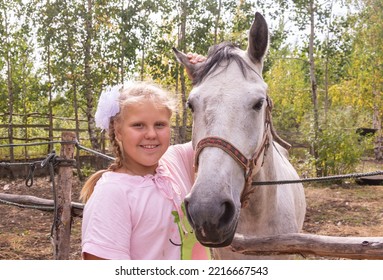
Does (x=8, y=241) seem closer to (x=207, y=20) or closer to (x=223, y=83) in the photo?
(x=223, y=83)

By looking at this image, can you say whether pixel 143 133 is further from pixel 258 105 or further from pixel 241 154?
pixel 258 105

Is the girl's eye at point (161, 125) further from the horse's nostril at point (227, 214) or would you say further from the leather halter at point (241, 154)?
the horse's nostril at point (227, 214)

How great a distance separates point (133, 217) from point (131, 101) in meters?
0.45

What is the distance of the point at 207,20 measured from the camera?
1230 centimetres

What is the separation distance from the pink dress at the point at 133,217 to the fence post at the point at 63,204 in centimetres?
168

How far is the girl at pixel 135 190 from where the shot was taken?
1.46m

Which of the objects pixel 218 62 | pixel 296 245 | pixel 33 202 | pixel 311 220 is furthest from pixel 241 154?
pixel 311 220

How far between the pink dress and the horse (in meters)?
0.12

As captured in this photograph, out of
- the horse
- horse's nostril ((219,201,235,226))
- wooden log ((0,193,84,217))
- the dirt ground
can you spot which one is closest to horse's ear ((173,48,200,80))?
the horse

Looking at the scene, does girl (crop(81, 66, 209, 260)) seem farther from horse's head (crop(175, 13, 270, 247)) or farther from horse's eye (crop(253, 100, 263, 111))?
horse's eye (crop(253, 100, 263, 111))

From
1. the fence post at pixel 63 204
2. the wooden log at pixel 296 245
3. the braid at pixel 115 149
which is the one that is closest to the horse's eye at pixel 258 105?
the braid at pixel 115 149

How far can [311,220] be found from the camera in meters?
7.12

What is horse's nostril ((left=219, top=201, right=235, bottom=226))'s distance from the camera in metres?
1.60

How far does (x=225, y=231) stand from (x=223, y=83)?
678mm
